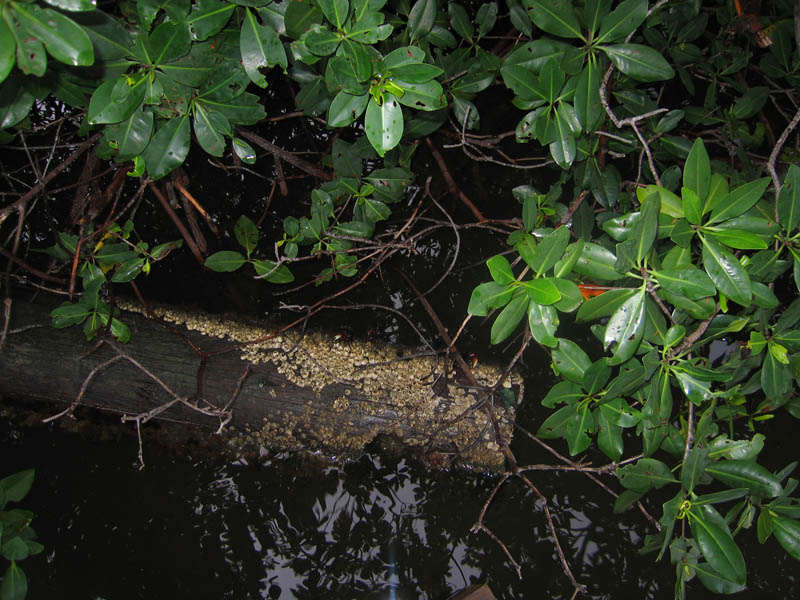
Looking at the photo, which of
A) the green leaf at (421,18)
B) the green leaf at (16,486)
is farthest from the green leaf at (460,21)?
the green leaf at (16,486)

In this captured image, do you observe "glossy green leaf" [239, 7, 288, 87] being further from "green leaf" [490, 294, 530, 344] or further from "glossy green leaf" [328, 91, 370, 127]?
"green leaf" [490, 294, 530, 344]

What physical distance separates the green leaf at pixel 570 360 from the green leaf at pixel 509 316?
18cm

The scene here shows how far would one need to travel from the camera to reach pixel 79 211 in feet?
5.25

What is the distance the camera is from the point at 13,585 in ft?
3.55

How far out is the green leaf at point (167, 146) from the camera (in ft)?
3.33

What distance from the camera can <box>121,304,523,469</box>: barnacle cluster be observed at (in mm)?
1523

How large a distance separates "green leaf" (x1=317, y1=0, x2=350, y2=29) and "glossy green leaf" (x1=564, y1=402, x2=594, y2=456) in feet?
3.11

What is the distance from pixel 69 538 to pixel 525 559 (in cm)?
157

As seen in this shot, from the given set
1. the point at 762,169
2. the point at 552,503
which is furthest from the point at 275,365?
the point at 762,169

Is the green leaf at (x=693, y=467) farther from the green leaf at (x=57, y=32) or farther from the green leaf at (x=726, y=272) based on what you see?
the green leaf at (x=57, y=32)

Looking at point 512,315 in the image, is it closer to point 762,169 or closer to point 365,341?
point 365,341

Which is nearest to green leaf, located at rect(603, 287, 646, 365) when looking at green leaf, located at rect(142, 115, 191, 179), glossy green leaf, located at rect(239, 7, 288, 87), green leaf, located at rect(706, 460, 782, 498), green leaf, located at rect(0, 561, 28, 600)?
green leaf, located at rect(706, 460, 782, 498)

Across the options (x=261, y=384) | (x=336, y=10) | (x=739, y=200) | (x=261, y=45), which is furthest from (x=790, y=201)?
(x=261, y=384)

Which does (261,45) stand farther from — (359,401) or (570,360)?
(359,401)
